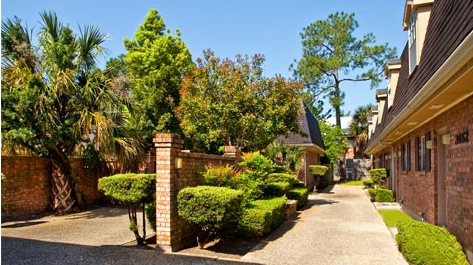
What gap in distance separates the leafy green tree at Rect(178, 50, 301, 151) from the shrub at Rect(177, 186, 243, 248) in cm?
605

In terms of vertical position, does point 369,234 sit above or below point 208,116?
below

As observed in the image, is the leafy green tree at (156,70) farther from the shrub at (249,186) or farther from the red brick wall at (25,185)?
the shrub at (249,186)

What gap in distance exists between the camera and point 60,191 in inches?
509

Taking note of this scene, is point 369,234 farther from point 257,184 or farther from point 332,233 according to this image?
point 257,184

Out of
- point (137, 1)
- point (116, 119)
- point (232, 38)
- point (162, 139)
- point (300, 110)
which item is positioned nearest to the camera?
point (162, 139)

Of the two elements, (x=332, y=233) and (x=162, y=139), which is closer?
(x=162, y=139)

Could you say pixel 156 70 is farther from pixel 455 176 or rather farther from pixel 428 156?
pixel 455 176

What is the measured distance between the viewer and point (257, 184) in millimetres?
10836

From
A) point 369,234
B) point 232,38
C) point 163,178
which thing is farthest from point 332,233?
point 232,38

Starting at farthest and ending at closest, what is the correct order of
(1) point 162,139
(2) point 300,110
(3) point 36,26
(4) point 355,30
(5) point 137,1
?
(4) point 355,30
(2) point 300,110
(3) point 36,26
(5) point 137,1
(1) point 162,139

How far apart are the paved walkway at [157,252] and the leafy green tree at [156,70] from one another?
7.93 m

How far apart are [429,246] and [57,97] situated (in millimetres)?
10578

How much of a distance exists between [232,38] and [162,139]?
36.8 feet

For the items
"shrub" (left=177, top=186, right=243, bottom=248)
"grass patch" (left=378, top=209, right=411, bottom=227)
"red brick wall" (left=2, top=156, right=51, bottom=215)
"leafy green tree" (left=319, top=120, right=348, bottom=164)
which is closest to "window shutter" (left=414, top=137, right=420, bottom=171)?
"grass patch" (left=378, top=209, right=411, bottom=227)
